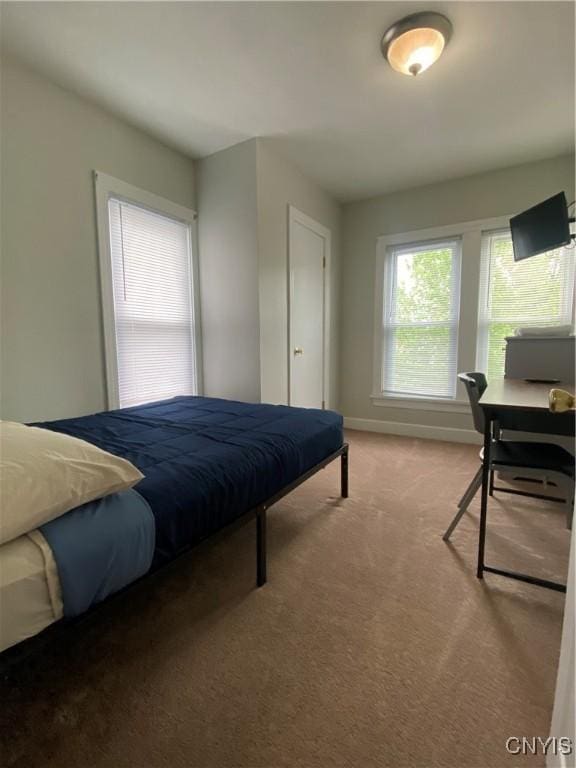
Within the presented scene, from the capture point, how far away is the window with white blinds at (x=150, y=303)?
8.85ft

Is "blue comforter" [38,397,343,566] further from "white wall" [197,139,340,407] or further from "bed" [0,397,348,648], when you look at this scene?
"white wall" [197,139,340,407]

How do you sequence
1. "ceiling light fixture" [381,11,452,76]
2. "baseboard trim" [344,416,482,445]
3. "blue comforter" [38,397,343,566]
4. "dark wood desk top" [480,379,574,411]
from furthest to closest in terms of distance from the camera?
"baseboard trim" [344,416,482,445] < "ceiling light fixture" [381,11,452,76] < "dark wood desk top" [480,379,574,411] < "blue comforter" [38,397,343,566]

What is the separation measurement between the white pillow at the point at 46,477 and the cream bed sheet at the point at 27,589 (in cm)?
4

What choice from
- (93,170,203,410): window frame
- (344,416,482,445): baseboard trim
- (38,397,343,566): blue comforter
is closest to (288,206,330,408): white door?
(344,416,482,445): baseboard trim

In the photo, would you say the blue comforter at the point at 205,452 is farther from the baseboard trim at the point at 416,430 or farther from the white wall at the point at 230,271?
the baseboard trim at the point at 416,430

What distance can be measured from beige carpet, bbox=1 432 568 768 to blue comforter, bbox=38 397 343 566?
0.63 ft

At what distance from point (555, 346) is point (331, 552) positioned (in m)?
2.38

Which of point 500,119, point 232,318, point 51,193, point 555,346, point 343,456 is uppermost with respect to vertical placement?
point 500,119

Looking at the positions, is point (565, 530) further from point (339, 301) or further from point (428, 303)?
point (339, 301)

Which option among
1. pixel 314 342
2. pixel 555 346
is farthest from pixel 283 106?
pixel 555 346

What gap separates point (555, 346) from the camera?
8.78 feet

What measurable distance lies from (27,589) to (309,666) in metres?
0.93

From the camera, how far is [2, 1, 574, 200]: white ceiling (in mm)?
1753

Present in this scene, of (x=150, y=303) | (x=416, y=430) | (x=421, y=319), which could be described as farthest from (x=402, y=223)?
(x=150, y=303)
